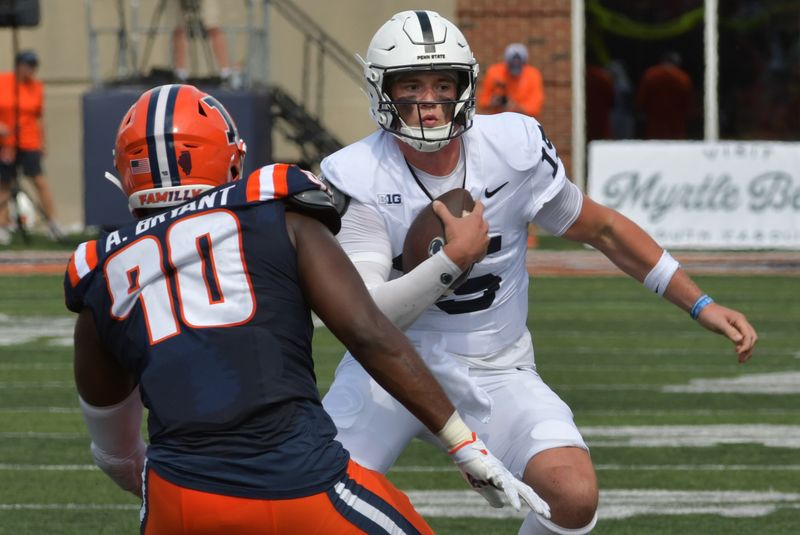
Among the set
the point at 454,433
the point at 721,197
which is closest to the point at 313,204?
the point at 454,433

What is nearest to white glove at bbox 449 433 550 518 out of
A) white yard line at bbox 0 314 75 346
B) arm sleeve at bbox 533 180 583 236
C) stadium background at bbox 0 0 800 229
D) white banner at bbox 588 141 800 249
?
arm sleeve at bbox 533 180 583 236

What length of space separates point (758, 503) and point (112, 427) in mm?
3198

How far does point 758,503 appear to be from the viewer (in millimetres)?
5902

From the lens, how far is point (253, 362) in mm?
2994

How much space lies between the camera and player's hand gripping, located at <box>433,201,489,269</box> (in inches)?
150

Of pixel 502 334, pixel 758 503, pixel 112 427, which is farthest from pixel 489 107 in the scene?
pixel 112 427

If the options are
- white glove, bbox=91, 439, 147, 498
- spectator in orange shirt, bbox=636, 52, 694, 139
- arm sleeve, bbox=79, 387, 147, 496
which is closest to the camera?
arm sleeve, bbox=79, 387, 147, 496

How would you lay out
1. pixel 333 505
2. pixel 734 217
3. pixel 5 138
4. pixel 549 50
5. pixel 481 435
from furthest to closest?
pixel 549 50 → pixel 5 138 → pixel 734 217 → pixel 481 435 → pixel 333 505

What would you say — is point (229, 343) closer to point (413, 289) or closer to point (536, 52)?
point (413, 289)

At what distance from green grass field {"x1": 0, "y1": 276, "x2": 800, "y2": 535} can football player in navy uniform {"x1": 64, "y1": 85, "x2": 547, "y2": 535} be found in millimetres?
2550

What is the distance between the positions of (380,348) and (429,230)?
43.1 inches

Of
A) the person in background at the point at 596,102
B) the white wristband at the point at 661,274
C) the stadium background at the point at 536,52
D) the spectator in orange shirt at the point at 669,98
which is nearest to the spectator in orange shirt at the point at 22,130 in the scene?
the stadium background at the point at 536,52

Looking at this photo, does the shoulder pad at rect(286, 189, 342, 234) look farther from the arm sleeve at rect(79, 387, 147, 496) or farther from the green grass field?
the green grass field

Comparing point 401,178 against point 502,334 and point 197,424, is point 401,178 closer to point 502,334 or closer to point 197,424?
point 502,334
